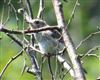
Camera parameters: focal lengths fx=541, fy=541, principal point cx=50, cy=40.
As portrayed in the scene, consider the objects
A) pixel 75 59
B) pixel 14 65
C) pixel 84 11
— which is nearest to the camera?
pixel 75 59

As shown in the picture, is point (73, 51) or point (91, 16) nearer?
point (73, 51)

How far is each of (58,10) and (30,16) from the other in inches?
23.9

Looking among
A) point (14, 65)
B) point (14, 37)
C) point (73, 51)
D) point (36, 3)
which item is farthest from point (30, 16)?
point (36, 3)

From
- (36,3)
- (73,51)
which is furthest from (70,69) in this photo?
(36,3)

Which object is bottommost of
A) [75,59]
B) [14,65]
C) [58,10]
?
[14,65]

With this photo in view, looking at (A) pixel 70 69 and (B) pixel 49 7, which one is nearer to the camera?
(A) pixel 70 69

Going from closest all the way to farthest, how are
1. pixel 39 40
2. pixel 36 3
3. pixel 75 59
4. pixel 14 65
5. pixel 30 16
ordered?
pixel 75 59 < pixel 30 16 < pixel 39 40 < pixel 14 65 < pixel 36 3

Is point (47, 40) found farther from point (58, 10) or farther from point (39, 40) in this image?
point (58, 10)

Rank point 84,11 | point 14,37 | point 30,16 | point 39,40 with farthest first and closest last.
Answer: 1. point 84,11
2. point 39,40
3. point 30,16
4. point 14,37

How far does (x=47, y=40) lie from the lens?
5.21 m

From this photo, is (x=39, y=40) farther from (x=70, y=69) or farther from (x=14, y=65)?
(x=14, y=65)

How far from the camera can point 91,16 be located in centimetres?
1438

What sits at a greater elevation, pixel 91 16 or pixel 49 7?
pixel 49 7

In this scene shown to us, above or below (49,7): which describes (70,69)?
above
